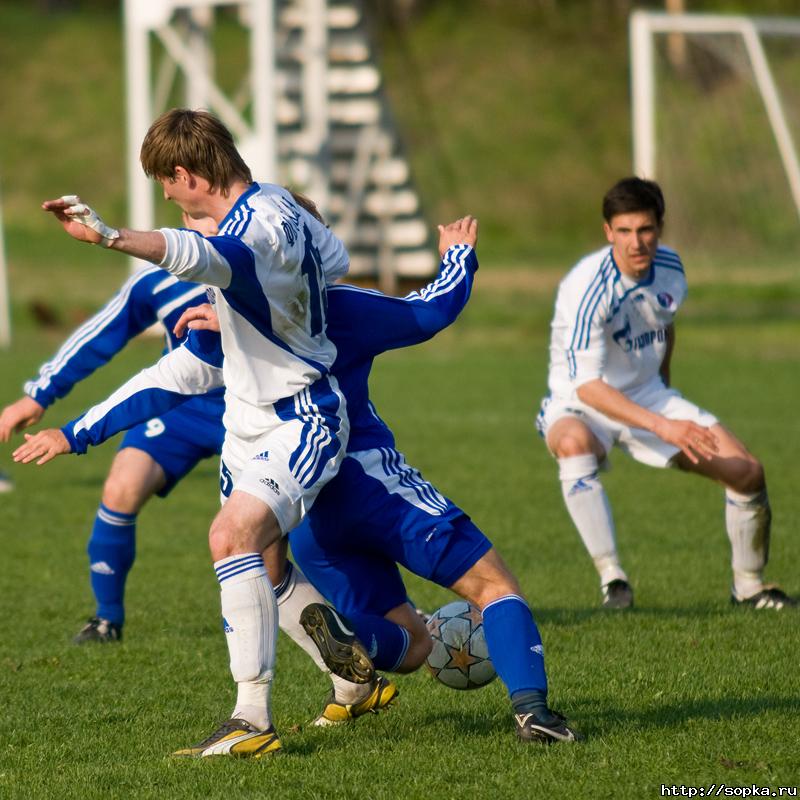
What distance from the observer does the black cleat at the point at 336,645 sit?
457 centimetres

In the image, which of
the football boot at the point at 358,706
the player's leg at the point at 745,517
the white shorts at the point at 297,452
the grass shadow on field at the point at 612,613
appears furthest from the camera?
the player's leg at the point at 745,517

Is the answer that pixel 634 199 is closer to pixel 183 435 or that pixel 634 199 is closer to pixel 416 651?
pixel 183 435

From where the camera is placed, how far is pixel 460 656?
504cm

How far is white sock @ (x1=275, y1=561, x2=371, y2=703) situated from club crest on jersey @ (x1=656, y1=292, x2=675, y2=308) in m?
2.95

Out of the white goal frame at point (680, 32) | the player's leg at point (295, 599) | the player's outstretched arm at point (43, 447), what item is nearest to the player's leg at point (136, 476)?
the player's leg at point (295, 599)

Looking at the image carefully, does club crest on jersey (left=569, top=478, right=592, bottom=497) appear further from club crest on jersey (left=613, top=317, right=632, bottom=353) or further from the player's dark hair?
the player's dark hair

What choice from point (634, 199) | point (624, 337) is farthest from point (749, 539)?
point (634, 199)

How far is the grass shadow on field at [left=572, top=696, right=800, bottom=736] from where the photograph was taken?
4.96 meters

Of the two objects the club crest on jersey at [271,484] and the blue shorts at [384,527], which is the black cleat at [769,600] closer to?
the blue shorts at [384,527]

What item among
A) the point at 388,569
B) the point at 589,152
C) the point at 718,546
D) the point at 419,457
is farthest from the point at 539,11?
the point at 388,569

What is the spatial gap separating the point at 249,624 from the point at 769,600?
10.8ft

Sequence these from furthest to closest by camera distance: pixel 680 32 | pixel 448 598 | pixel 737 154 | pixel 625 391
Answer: pixel 737 154, pixel 680 32, pixel 448 598, pixel 625 391

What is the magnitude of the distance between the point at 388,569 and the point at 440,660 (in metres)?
0.35

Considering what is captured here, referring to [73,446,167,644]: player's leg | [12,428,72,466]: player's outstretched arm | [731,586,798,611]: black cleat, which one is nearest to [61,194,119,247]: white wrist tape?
[12,428,72,466]: player's outstretched arm
